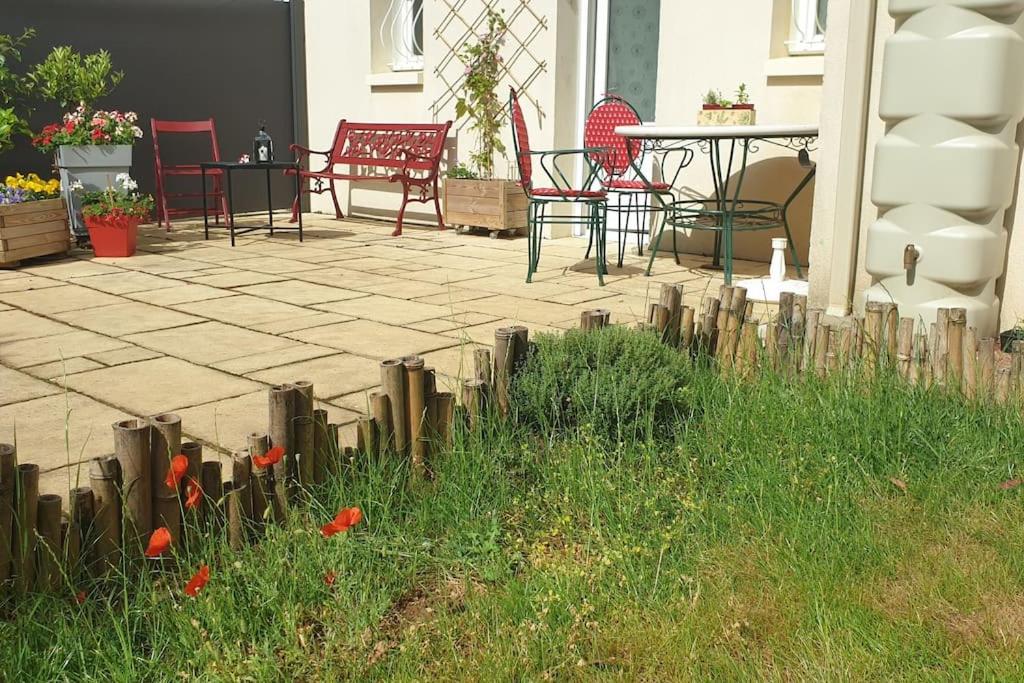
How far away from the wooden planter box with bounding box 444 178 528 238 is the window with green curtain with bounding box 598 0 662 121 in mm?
1057

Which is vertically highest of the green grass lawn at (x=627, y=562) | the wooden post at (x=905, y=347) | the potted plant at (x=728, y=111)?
the potted plant at (x=728, y=111)

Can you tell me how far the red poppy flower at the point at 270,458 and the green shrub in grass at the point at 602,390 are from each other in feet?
2.39

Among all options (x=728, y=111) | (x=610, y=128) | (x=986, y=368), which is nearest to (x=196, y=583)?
(x=986, y=368)

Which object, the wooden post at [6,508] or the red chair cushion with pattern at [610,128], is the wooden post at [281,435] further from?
the red chair cushion with pattern at [610,128]

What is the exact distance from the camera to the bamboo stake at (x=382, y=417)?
208 centimetres

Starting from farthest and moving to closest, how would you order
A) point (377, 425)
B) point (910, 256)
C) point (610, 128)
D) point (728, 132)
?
1. point (610, 128)
2. point (728, 132)
3. point (910, 256)
4. point (377, 425)

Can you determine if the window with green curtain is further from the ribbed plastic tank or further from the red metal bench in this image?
the ribbed plastic tank

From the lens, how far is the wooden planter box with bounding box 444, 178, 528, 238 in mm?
7055

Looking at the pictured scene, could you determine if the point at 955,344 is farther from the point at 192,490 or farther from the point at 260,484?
the point at 192,490

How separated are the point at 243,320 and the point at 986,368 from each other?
9.35 feet

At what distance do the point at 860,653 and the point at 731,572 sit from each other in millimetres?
313

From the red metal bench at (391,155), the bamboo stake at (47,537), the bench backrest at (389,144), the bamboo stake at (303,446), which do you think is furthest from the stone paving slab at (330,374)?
the bench backrest at (389,144)

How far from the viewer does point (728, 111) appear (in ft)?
17.6

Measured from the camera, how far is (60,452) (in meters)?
2.38
